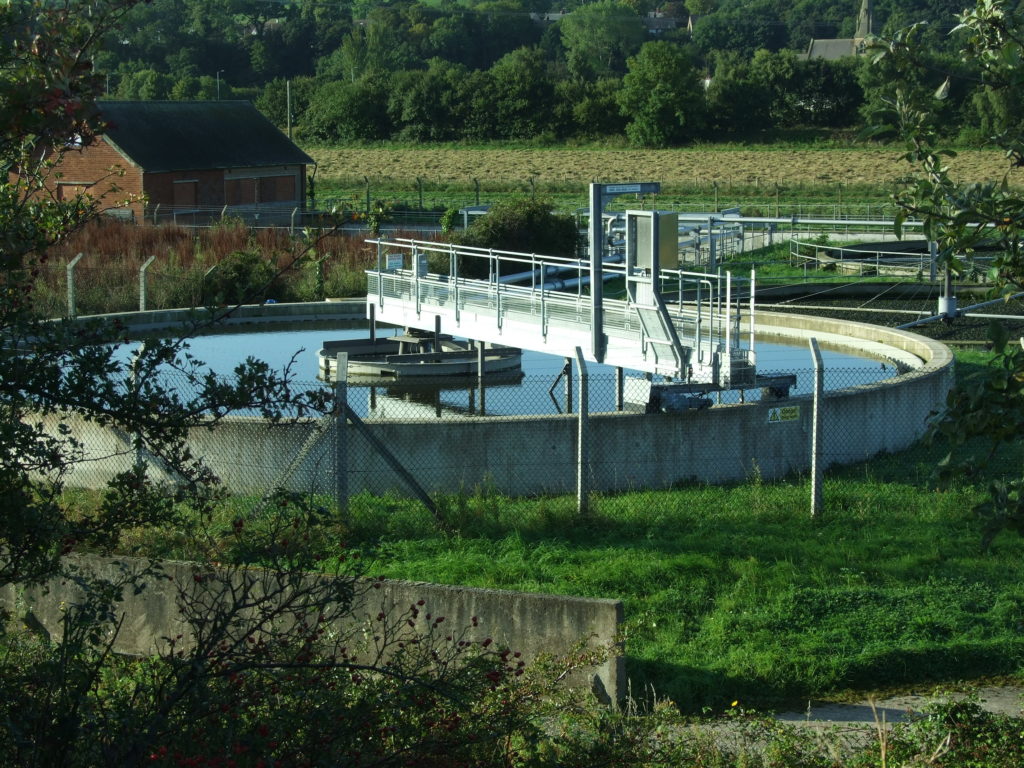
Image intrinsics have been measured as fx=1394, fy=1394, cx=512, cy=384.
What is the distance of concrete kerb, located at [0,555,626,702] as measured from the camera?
8.16 metres

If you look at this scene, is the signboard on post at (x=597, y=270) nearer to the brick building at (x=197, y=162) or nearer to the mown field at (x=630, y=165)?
the brick building at (x=197, y=162)

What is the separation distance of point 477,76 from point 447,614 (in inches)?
2950

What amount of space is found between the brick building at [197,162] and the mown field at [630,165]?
15472 mm

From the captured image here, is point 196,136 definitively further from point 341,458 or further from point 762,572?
point 762,572

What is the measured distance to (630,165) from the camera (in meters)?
71.9

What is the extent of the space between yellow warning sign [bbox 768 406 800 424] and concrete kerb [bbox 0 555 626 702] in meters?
5.28

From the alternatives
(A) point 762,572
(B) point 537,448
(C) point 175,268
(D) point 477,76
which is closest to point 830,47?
(D) point 477,76

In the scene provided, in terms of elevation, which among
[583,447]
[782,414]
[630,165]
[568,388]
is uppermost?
[630,165]

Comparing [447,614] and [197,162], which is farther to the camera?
[197,162]

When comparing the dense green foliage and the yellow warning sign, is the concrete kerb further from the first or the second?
the dense green foliage

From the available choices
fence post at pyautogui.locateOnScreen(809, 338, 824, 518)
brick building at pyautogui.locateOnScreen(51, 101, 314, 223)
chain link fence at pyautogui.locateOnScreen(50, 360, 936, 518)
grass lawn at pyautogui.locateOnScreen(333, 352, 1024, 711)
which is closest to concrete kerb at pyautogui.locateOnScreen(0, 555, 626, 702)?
grass lawn at pyautogui.locateOnScreen(333, 352, 1024, 711)

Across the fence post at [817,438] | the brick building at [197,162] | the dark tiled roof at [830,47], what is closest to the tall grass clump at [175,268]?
the brick building at [197,162]

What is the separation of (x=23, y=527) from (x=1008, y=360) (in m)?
3.95

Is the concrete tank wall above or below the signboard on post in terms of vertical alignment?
below
